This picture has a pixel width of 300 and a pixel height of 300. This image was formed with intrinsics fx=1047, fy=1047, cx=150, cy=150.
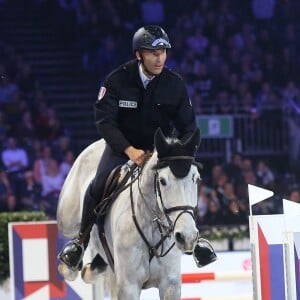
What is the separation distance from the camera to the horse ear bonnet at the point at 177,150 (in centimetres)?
624

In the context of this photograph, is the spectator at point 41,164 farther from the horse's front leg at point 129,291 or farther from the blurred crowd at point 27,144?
the horse's front leg at point 129,291

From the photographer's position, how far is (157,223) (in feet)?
21.8

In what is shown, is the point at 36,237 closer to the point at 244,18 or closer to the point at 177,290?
the point at 177,290

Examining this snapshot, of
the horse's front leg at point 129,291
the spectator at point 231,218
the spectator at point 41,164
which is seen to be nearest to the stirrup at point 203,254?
the horse's front leg at point 129,291

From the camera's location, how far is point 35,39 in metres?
18.5

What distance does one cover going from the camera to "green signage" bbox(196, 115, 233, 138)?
1663cm

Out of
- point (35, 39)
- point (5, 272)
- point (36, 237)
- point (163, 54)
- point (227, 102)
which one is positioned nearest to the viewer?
point (163, 54)

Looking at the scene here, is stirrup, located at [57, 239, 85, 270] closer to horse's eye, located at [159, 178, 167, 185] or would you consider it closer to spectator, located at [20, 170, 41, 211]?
horse's eye, located at [159, 178, 167, 185]

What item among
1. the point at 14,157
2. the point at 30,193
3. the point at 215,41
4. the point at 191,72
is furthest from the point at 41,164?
the point at 215,41

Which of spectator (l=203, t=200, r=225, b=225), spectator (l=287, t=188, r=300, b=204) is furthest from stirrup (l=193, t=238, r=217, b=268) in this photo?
spectator (l=287, t=188, r=300, b=204)

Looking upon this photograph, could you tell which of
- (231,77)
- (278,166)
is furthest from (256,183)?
(231,77)

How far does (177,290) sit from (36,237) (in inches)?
68.0

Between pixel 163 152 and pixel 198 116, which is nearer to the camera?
pixel 163 152

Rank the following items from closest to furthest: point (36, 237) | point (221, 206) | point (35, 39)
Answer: point (36, 237), point (221, 206), point (35, 39)
